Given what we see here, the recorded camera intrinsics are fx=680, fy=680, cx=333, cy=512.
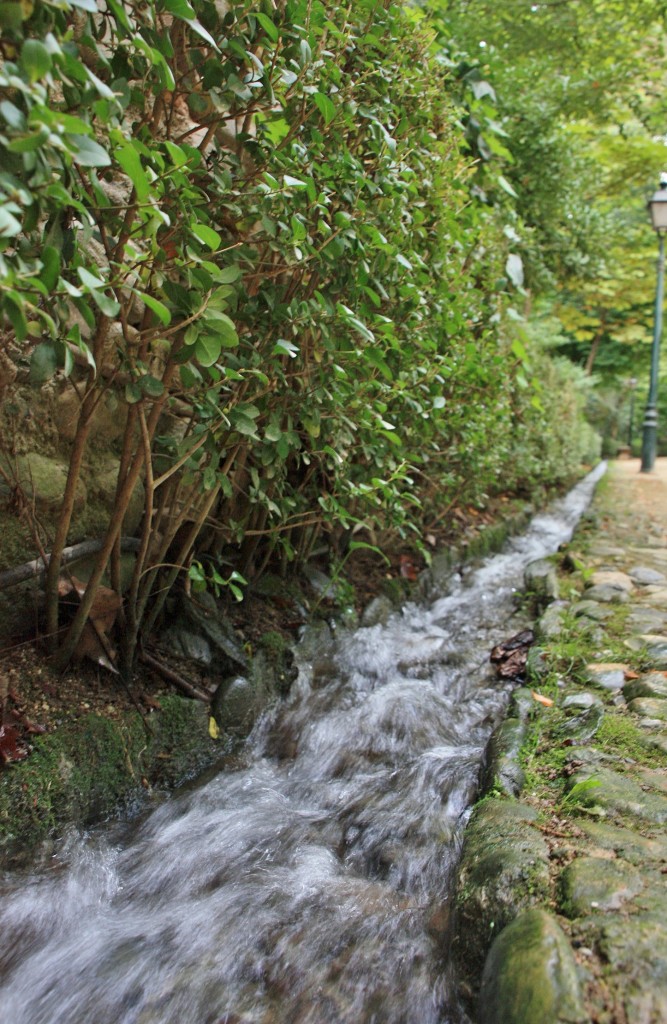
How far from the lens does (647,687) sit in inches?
109

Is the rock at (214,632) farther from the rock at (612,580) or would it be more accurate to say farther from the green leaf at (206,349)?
the rock at (612,580)

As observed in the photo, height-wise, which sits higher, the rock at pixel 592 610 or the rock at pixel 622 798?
the rock at pixel 622 798

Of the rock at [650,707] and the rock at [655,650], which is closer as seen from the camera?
the rock at [650,707]

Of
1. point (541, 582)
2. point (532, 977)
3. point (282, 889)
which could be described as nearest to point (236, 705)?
point (282, 889)

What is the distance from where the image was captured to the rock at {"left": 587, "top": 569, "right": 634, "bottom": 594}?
4246 millimetres

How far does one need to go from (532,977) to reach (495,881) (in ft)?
1.16

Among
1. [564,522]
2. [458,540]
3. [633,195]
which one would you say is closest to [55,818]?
[458,540]

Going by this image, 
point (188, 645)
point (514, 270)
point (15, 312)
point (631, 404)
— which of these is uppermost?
point (514, 270)

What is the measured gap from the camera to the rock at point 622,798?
1.95 m

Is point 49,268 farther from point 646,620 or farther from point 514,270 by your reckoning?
point 514,270

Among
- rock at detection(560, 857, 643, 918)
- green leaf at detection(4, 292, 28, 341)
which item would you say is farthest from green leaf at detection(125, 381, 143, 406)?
rock at detection(560, 857, 643, 918)

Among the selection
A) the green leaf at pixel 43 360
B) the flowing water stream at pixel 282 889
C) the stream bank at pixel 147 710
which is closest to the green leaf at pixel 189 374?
the green leaf at pixel 43 360

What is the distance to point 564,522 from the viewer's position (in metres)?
8.21

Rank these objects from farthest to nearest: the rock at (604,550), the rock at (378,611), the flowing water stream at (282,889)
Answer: the rock at (604,550), the rock at (378,611), the flowing water stream at (282,889)
